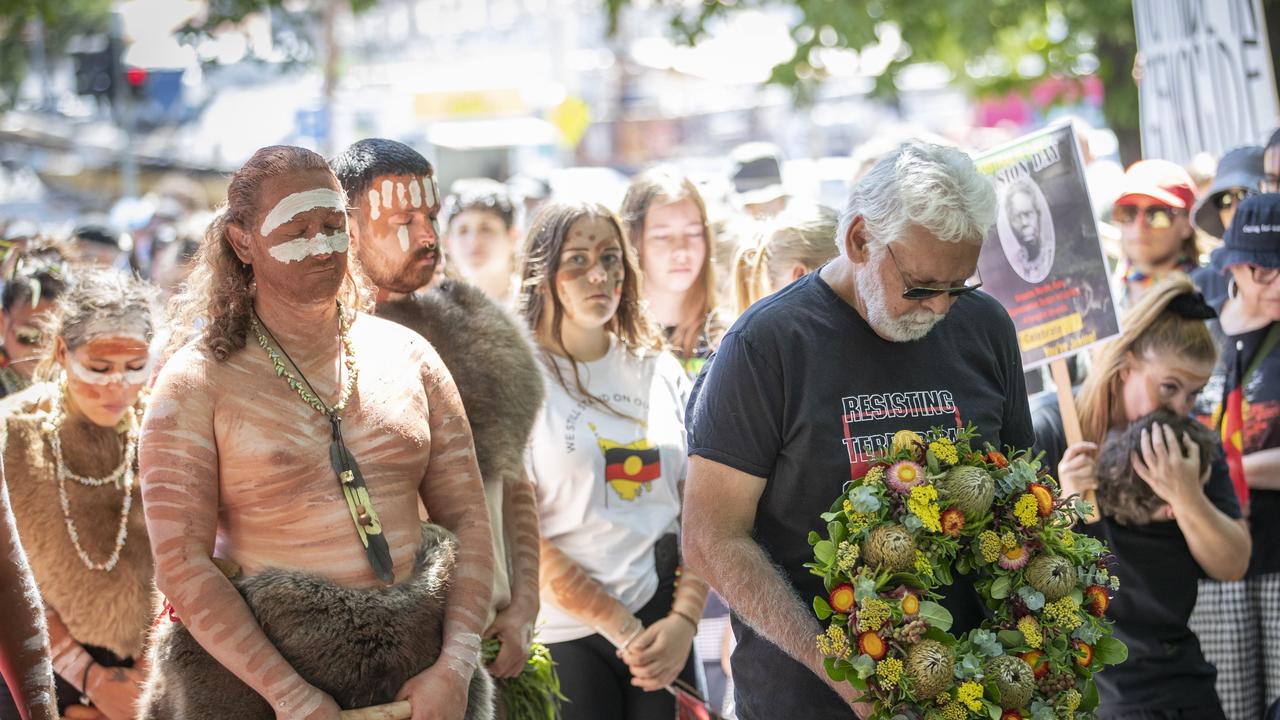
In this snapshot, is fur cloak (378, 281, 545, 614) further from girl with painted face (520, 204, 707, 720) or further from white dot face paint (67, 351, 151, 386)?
white dot face paint (67, 351, 151, 386)

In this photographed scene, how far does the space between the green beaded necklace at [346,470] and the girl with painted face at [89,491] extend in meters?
1.22

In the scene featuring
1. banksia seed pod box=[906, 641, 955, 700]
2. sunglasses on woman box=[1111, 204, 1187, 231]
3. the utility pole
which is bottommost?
banksia seed pod box=[906, 641, 955, 700]

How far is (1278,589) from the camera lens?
184 inches

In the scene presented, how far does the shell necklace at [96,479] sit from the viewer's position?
3.73m

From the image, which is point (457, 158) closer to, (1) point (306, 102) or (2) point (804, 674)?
(1) point (306, 102)

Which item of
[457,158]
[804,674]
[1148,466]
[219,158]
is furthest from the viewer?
[219,158]

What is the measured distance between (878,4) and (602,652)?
24.2 ft

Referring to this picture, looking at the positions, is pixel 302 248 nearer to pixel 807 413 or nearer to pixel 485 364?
Result: pixel 485 364

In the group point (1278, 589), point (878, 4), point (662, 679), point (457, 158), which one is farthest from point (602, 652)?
point (457, 158)

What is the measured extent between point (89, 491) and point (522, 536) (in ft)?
4.29

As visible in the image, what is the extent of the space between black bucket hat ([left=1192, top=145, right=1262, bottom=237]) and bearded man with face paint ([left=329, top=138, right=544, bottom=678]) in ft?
12.5

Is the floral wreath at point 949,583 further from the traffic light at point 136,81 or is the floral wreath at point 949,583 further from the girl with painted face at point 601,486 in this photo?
the traffic light at point 136,81

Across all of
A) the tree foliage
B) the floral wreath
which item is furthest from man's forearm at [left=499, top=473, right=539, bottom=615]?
the tree foliage

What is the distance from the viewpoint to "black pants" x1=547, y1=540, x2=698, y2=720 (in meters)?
4.07
